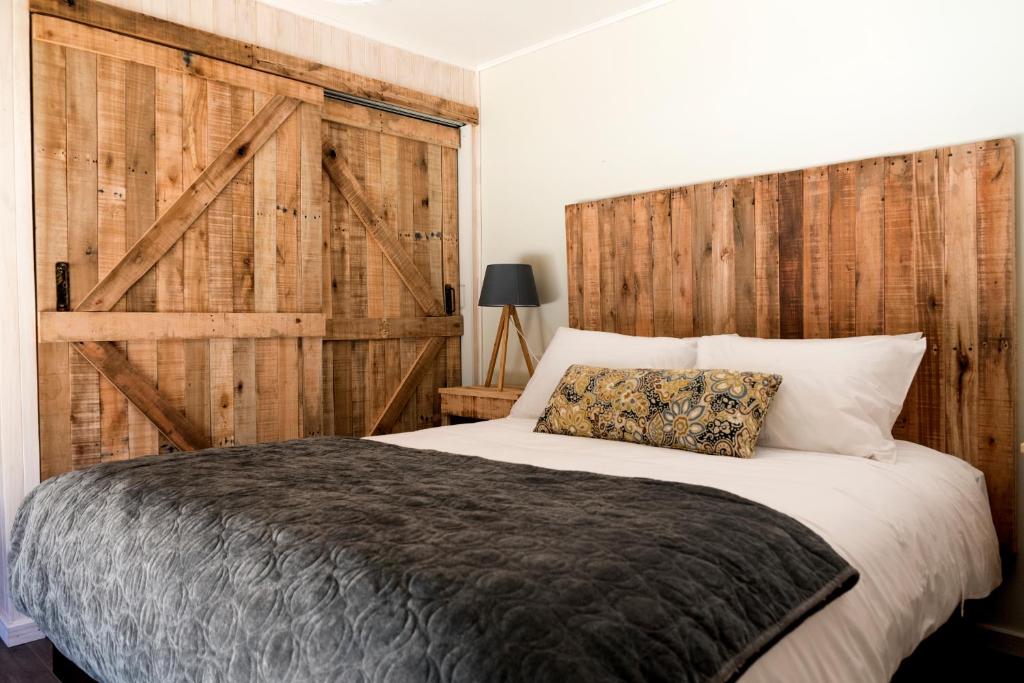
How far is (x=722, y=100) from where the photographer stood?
316 centimetres

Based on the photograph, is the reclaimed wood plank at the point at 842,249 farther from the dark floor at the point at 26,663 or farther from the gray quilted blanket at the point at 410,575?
the dark floor at the point at 26,663

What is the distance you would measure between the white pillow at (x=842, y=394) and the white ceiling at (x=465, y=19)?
6.26 feet

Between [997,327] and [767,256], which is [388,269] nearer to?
[767,256]

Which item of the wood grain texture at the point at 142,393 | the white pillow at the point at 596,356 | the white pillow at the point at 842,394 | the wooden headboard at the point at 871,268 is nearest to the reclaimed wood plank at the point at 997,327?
the wooden headboard at the point at 871,268

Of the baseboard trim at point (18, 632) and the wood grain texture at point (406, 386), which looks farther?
the wood grain texture at point (406, 386)

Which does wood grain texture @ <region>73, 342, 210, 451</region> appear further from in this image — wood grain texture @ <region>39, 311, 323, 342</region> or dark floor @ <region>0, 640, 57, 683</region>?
dark floor @ <region>0, 640, 57, 683</region>

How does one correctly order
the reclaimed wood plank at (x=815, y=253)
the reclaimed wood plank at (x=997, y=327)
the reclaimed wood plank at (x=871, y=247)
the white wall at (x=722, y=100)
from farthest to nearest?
the reclaimed wood plank at (x=815, y=253)
the reclaimed wood plank at (x=871, y=247)
the white wall at (x=722, y=100)
the reclaimed wood plank at (x=997, y=327)

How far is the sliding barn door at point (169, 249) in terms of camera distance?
272 cm

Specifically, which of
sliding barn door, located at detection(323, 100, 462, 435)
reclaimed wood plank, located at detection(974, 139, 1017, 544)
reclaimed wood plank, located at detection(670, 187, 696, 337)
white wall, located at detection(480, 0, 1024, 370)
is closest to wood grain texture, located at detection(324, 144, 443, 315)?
sliding barn door, located at detection(323, 100, 462, 435)

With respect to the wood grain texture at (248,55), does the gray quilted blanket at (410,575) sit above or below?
below

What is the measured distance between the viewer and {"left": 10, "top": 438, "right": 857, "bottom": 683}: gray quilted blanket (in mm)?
1024

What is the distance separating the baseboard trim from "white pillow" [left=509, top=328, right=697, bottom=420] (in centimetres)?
201

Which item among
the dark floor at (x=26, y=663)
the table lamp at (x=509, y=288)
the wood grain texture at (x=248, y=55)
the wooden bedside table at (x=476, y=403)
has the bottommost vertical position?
the dark floor at (x=26, y=663)

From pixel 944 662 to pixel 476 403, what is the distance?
2246mm
